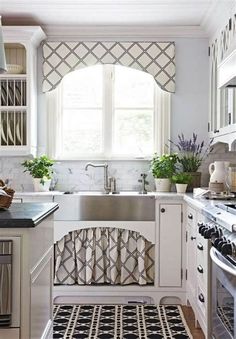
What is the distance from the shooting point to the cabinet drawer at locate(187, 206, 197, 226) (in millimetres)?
3689

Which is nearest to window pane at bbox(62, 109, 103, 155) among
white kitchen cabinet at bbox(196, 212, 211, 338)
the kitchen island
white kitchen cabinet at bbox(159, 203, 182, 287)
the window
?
the window

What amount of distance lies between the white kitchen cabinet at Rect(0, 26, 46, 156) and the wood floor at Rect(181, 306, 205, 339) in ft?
6.57

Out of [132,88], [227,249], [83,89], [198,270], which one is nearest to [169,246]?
[198,270]

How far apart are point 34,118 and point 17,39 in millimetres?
754

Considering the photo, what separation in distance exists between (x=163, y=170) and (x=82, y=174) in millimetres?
834

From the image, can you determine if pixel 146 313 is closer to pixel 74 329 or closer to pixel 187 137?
pixel 74 329

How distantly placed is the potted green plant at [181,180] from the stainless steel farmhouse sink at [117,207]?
39 centimetres

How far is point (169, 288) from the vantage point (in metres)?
4.28

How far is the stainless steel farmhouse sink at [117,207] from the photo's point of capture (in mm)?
4262

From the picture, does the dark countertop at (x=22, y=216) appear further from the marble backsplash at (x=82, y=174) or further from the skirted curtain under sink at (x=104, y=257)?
the marble backsplash at (x=82, y=174)

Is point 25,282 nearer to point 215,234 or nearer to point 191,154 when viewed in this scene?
point 215,234

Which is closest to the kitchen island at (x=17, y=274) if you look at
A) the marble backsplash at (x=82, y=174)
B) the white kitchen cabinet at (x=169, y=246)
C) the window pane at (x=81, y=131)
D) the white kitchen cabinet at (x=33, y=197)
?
the white kitchen cabinet at (x=33, y=197)

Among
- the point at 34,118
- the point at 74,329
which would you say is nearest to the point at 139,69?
the point at 34,118

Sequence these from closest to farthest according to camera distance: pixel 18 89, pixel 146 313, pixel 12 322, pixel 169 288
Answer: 1. pixel 12 322
2. pixel 146 313
3. pixel 169 288
4. pixel 18 89
